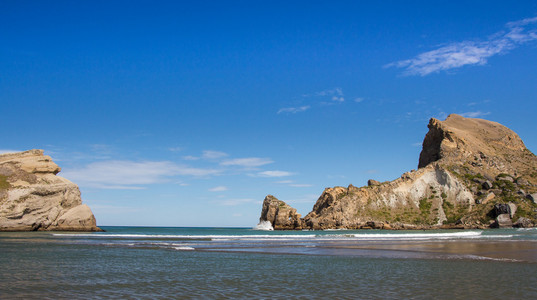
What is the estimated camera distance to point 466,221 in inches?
4870

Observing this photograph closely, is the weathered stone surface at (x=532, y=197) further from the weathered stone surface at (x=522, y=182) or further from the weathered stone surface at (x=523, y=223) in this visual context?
the weathered stone surface at (x=523, y=223)

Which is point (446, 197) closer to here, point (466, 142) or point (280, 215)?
point (466, 142)

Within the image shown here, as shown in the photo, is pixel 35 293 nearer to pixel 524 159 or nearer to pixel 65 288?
pixel 65 288

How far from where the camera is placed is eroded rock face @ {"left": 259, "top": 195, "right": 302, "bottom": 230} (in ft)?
470

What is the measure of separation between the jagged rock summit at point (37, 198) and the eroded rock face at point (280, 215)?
70.8 metres

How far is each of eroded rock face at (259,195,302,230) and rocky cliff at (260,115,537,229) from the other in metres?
0.39

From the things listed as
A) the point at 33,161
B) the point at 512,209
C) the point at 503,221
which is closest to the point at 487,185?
the point at 512,209

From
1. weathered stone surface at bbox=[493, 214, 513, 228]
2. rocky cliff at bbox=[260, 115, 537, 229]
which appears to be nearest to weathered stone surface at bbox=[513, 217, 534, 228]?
rocky cliff at bbox=[260, 115, 537, 229]

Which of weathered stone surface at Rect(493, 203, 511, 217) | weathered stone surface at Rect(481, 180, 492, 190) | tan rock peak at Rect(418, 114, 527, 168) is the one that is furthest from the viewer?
tan rock peak at Rect(418, 114, 527, 168)

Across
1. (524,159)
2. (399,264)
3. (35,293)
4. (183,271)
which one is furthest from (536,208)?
(35,293)

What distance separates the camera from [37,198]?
88.6m

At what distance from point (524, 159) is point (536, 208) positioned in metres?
54.3

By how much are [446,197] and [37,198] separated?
133 meters

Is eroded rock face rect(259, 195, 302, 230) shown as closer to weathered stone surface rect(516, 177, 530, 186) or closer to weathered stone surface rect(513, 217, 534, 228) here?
weathered stone surface rect(513, 217, 534, 228)
